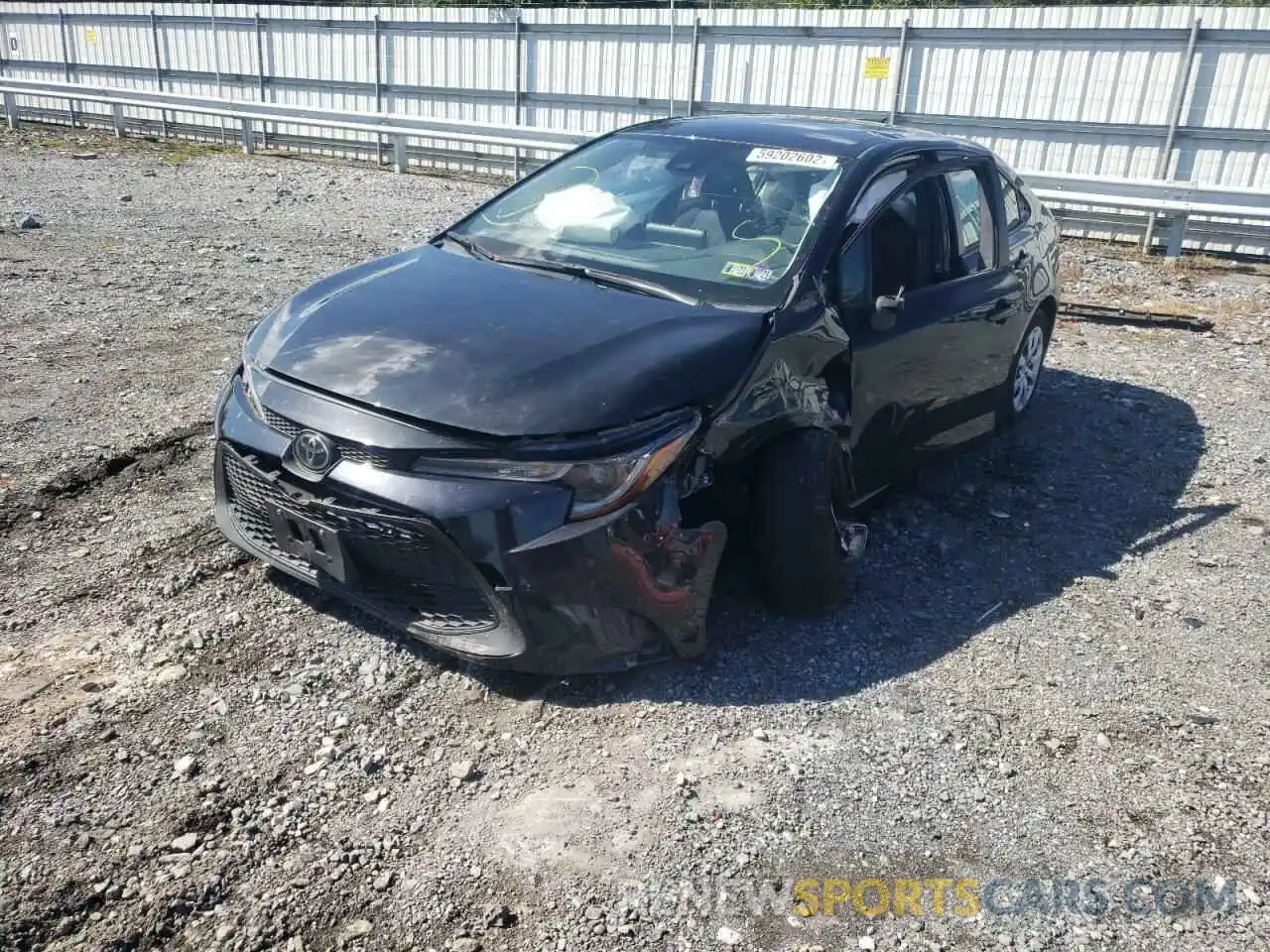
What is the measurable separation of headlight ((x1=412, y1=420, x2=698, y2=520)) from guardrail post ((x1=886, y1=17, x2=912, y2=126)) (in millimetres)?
12250

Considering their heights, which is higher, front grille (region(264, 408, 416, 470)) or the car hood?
the car hood

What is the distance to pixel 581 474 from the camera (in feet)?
10.3

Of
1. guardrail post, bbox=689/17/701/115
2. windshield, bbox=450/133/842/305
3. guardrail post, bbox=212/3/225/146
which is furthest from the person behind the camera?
guardrail post, bbox=212/3/225/146

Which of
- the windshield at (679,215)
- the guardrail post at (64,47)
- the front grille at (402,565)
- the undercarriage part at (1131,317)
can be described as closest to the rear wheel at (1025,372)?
the windshield at (679,215)

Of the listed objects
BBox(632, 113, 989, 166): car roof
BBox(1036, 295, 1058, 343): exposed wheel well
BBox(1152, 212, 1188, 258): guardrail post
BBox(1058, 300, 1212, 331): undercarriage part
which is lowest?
BBox(1058, 300, 1212, 331): undercarriage part

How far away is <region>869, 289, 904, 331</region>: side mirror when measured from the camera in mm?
4141

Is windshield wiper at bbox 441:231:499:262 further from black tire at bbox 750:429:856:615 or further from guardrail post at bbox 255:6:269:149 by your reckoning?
guardrail post at bbox 255:6:269:149

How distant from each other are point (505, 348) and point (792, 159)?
1739 millimetres

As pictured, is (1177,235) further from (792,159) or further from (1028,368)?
(792,159)

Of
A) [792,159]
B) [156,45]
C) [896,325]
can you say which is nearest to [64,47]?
[156,45]

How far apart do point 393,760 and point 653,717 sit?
0.81m

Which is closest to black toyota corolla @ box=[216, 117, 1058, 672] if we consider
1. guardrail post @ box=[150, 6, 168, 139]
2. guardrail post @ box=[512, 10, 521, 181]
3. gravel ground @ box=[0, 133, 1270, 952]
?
gravel ground @ box=[0, 133, 1270, 952]

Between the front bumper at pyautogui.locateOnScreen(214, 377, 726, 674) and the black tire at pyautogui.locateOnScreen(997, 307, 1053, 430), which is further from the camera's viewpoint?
the black tire at pyautogui.locateOnScreen(997, 307, 1053, 430)

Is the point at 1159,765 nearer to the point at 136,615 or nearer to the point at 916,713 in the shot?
the point at 916,713
